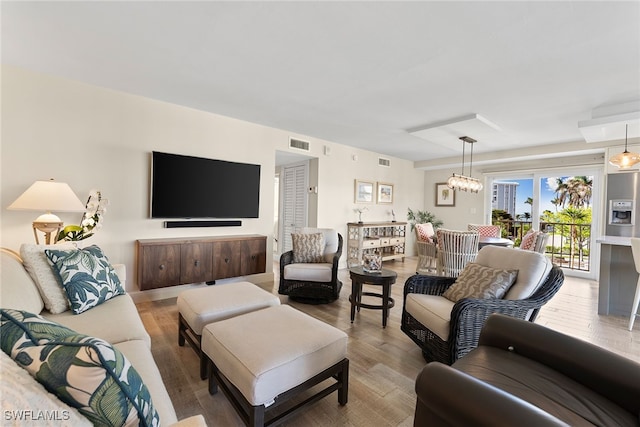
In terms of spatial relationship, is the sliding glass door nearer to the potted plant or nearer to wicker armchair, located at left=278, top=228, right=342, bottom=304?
the potted plant

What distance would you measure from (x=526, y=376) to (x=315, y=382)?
1.00 metres

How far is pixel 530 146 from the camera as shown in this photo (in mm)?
5145

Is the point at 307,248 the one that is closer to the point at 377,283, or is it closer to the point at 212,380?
the point at 377,283

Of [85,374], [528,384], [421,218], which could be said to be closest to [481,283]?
[528,384]

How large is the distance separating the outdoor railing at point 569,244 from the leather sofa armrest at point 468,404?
5.84m

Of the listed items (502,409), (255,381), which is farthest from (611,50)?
(255,381)

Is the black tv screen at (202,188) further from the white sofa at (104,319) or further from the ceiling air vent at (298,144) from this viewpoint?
the white sofa at (104,319)

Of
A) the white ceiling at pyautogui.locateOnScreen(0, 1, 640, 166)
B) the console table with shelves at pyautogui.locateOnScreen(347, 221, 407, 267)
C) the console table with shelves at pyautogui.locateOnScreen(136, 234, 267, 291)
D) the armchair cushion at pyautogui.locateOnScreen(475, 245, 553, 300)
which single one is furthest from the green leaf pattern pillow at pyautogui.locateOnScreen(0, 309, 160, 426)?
the console table with shelves at pyautogui.locateOnScreen(347, 221, 407, 267)

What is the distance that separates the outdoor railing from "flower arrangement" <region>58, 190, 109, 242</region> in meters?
7.01

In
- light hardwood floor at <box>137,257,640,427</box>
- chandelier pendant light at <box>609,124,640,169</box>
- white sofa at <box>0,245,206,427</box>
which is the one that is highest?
chandelier pendant light at <box>609,124,640,169</box>

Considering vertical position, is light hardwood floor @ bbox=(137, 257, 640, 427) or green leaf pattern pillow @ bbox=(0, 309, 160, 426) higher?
green leaf pattern pillow @ bbox=(0, 309, 160, 426)

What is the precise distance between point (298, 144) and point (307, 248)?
1.92m

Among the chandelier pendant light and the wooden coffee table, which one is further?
the chandelier pendant light

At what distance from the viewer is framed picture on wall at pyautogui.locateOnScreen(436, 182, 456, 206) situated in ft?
22.5
